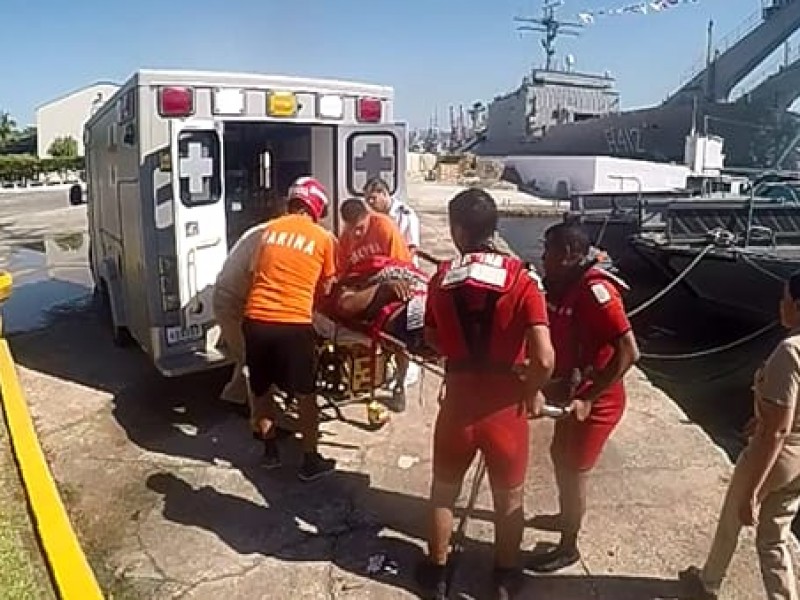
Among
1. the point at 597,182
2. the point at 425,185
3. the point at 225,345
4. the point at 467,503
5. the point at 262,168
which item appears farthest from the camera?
the point at 425,185

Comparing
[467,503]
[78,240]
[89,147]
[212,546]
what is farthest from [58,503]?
[78,240]

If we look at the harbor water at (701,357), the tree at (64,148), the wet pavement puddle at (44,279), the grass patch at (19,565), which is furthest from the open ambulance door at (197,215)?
the tree at (64,148)

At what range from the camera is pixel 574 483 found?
153 inches

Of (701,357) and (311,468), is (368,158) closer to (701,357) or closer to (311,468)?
(311,468)

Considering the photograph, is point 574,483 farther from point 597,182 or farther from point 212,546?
point 597,182

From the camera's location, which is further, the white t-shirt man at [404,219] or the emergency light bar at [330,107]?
the white t-shirt man at [404,219]

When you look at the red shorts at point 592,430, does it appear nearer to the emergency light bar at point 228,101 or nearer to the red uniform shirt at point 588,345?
the red uniform shirt at point 588,345

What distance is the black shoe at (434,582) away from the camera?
12.2ft

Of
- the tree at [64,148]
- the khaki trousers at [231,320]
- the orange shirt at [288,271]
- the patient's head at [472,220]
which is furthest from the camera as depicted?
the tree at [64,148]

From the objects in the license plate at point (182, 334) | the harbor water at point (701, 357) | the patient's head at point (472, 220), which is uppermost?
the patient's head at point (472, 220)

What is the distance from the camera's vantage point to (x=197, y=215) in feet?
19.3

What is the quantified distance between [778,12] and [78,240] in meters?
47.2

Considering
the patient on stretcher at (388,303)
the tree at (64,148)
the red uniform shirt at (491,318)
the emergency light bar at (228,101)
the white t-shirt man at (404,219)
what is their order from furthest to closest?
the tree at (64,148) → the white t-shirt man at (404,219) → the emergency light bar at (228,101) → the patient on stretcher at (388,303) → the red uniform shirt at (491,318)

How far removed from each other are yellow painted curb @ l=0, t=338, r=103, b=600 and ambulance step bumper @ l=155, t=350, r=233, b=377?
0.99 metres
